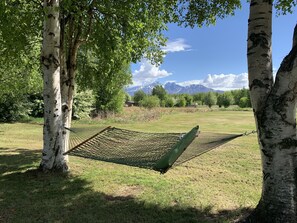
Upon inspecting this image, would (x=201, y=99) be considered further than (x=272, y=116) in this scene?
Yes

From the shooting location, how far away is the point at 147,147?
5.46 meters

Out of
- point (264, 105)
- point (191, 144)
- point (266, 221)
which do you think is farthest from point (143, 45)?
point (266, 221)

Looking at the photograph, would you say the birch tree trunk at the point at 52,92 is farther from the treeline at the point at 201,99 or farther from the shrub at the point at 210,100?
the shrub at the point at 210,100

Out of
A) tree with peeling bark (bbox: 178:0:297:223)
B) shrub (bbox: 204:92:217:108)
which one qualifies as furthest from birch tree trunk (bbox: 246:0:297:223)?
shrub (bbox: 204:92:217:108)

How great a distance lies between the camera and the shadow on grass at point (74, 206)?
4266mm

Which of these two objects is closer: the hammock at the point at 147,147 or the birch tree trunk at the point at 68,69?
the hammock at the point at 147,147

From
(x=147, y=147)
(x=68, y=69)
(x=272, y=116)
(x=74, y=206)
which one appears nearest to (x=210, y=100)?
(x=68, y=69)

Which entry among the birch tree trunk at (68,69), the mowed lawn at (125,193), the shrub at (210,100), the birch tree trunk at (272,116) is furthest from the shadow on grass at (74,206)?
the shrub at (210,100)

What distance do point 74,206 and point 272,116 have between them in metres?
3.12

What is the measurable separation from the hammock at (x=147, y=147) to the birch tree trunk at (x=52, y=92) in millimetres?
730

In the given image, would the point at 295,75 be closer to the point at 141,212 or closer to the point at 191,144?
the point at 191,144

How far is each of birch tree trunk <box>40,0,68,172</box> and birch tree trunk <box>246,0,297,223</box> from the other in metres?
3.67

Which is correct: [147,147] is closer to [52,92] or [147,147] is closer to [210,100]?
[52,92]

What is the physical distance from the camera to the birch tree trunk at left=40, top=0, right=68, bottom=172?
5.81 metres
